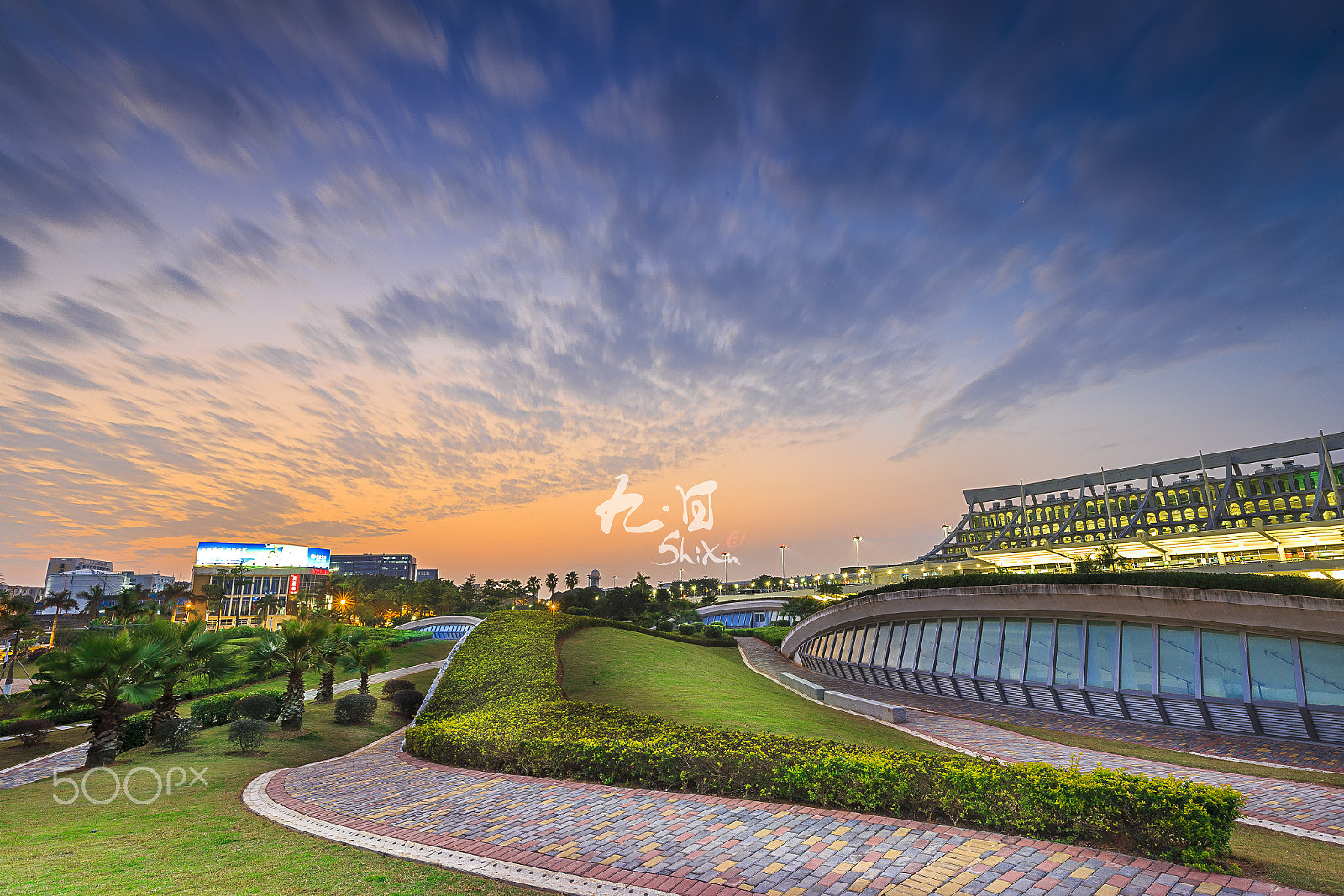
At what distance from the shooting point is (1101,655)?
19797 mm

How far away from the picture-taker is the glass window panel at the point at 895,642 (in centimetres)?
2734

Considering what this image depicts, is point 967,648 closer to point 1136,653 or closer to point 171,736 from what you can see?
point 1136,653

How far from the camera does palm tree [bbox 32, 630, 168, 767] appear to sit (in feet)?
48.2

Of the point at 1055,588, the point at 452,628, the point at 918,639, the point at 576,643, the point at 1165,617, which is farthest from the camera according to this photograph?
the point at 452,628

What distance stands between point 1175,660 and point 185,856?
24115mm

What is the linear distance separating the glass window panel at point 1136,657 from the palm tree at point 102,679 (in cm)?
2768

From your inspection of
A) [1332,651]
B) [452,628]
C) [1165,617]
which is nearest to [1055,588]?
[1165,617]

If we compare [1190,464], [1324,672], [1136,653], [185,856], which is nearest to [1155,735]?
[1136,653]

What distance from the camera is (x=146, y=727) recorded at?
742 inches

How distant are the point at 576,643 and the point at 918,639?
16.0 meters

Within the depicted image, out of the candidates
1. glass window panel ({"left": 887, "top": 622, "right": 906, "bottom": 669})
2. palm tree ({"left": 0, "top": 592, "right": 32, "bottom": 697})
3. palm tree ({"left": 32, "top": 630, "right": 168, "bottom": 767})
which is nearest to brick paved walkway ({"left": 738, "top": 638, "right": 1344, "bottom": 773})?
glass window panel ({"left": 887, "top": 622, "right": 906, "bottom": 669})

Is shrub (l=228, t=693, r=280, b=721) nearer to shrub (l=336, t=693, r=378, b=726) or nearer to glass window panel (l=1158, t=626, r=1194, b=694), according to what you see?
shrub (l=336, t=693, r=378, b=726)

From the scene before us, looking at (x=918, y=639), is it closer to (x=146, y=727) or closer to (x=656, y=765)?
(x=656, y=765)

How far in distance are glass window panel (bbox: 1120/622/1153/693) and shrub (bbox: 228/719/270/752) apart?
26097 mm
